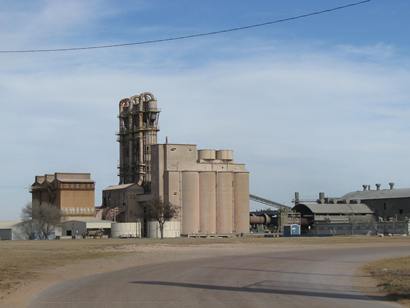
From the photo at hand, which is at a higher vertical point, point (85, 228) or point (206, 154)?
point (206, 154)

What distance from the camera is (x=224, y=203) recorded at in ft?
468

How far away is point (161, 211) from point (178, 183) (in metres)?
9.73

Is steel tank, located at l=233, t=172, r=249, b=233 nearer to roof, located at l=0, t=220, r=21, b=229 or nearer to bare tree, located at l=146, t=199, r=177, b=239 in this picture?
bare tree, located at l=146, t=199, r=177, b=239

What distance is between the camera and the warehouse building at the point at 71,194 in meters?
157

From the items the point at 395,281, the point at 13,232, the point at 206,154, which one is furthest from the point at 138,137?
the point at 395,281

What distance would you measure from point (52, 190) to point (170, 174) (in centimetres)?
3650

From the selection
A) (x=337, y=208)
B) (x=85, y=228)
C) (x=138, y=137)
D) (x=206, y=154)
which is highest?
(x=138, y=137)

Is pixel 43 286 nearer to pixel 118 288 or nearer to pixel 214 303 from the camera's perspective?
pixel 118 288

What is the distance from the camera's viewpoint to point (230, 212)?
142 metres

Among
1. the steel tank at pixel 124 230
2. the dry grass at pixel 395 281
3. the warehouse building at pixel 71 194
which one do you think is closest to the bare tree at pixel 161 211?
the steel tank at pixel 124 230

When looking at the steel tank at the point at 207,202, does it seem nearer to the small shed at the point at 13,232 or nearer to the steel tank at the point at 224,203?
the steel tank at the point at 224,203

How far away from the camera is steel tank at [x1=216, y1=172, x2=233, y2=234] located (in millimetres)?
141250

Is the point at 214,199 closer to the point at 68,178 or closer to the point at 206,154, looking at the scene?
the point at 206,154

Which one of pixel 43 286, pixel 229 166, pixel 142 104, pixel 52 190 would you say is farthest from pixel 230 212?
pixel 43 286
